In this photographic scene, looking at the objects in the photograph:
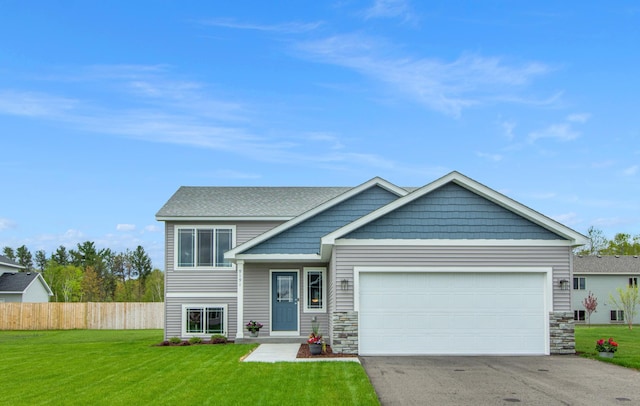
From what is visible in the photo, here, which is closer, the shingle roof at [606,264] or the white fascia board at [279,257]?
the white fascia board at [279,257]

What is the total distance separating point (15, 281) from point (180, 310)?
1148 inches

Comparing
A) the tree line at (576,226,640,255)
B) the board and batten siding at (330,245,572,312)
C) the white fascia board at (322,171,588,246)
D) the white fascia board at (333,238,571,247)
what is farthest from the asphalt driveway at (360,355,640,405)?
the tree line at (576,226,640,255)

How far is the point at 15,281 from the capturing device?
46500mm

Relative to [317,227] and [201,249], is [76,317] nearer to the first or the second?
[201,249]

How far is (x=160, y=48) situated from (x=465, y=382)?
53.9 ft

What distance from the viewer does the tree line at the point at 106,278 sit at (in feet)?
197

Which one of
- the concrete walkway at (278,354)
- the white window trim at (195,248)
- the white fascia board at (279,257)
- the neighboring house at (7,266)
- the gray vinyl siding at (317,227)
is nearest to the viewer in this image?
the concrete walkway at (278,354)

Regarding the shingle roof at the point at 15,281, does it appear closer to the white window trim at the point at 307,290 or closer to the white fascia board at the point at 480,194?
the white window trim at the point at 307,290

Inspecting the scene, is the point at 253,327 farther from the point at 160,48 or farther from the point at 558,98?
the point at 558,98

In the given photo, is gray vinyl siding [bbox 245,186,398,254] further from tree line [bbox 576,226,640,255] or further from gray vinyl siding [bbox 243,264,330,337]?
tree line [bbox 576,226,640,255]

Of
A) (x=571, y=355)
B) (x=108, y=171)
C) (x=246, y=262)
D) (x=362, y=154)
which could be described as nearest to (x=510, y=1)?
(x=362, y=154)

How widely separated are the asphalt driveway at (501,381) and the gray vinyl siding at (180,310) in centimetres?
868

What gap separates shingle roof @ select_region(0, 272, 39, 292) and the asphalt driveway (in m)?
37.9

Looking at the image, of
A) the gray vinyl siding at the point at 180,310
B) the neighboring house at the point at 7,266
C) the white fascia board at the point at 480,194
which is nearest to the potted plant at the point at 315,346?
the white fascia board at the point at 480,194
